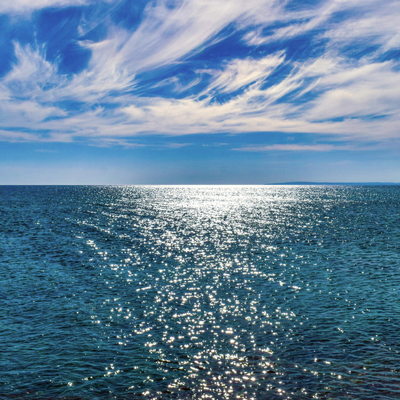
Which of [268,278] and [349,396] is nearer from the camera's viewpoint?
[349,396]

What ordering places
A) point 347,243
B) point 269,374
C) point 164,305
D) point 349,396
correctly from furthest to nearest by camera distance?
point 347,243, point 164,305, point 269,374, point 349,396

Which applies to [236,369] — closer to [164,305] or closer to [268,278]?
[164,305]

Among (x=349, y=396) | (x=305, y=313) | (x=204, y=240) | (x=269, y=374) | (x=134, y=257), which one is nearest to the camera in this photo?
(x=349, y=396)

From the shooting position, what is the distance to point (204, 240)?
6481 centimetres

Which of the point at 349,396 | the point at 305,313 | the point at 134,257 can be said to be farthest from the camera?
the point at 134,257

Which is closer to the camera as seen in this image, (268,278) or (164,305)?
(164,305)

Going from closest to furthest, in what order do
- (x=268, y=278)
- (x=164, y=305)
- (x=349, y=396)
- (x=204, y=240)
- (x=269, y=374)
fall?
(x=349, y=396), (x=269, y=374), (x=164, y=305), (x=268, y=278), (x=204, y=240)

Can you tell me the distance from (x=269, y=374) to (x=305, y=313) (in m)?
10.2

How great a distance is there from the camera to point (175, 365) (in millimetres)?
19734

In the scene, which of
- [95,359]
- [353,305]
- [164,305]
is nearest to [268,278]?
[353,305]

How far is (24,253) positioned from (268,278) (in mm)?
36687

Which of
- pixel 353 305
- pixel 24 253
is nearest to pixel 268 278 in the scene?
pixel 353 305

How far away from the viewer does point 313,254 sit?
51594 mm

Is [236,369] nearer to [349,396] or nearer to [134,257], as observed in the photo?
[349,396]
